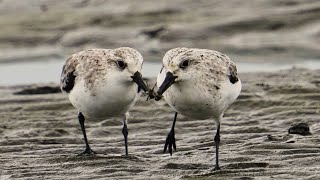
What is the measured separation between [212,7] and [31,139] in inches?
393

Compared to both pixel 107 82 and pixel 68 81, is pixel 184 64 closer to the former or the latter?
pixel 107 82

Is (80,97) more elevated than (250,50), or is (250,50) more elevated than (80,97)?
(80,97)

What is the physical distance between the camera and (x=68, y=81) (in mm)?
9828

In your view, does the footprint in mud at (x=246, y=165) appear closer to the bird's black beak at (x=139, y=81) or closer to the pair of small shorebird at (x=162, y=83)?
the pair of small shorebird at (x=162, y=83)

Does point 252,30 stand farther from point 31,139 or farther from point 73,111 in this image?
point 31,139

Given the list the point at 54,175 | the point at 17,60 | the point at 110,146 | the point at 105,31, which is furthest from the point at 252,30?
the point at 54,175

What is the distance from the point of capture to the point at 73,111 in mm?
12422

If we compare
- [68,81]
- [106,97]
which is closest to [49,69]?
[68,81]

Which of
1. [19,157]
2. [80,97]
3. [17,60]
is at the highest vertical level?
[80,97]

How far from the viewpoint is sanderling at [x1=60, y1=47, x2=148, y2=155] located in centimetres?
902

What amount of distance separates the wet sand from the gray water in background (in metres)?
1.75

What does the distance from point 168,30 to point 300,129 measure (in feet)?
31.3

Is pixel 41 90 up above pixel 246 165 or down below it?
below

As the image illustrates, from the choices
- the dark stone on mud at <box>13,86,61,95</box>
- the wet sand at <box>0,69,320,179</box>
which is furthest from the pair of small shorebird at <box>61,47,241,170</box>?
the dark stone on mud at <box>13,86,61,95</box>
